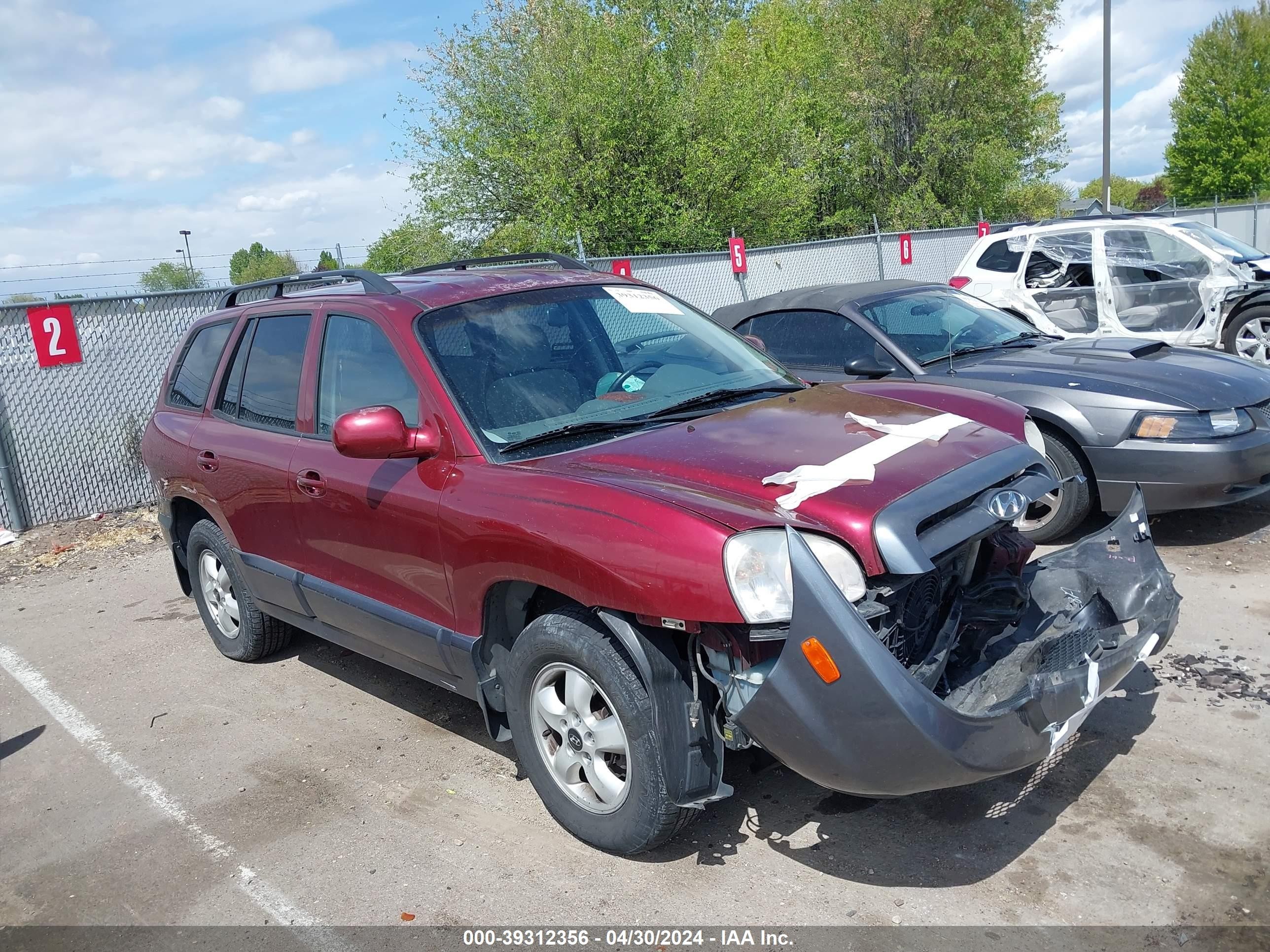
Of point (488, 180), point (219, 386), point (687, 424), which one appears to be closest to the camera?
point (687, 424)

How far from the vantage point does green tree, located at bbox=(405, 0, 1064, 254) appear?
58.6 feet

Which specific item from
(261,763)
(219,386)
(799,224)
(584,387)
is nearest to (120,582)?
(219,386)

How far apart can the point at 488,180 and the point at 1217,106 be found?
123 ft

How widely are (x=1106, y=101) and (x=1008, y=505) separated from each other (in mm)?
23082

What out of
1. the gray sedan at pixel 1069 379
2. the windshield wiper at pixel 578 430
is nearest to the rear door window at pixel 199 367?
the windshield wiper at pixel 578 430

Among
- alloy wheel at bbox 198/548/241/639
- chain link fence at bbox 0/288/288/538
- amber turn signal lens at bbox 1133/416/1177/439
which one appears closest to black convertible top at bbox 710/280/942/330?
amber turn signal lens at bbox 1133/416/1177/439

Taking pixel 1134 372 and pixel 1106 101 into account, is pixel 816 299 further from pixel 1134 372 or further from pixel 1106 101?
pixel 1106 101

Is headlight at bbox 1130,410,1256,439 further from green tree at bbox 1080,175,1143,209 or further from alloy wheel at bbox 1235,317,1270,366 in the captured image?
green tree at bbox 1080,175,1143,209

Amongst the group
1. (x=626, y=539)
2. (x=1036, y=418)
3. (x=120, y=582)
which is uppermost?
(x=626, y=539)

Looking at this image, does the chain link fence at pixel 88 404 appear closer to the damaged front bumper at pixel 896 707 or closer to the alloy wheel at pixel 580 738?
the alloy wheel at pixel 580 738

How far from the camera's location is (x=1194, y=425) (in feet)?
18.4

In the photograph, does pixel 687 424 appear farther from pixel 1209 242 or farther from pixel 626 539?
pixel 1209 242

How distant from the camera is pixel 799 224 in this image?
22312 mm

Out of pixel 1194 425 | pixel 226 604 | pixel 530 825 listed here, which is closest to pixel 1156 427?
pixel 1194 425
